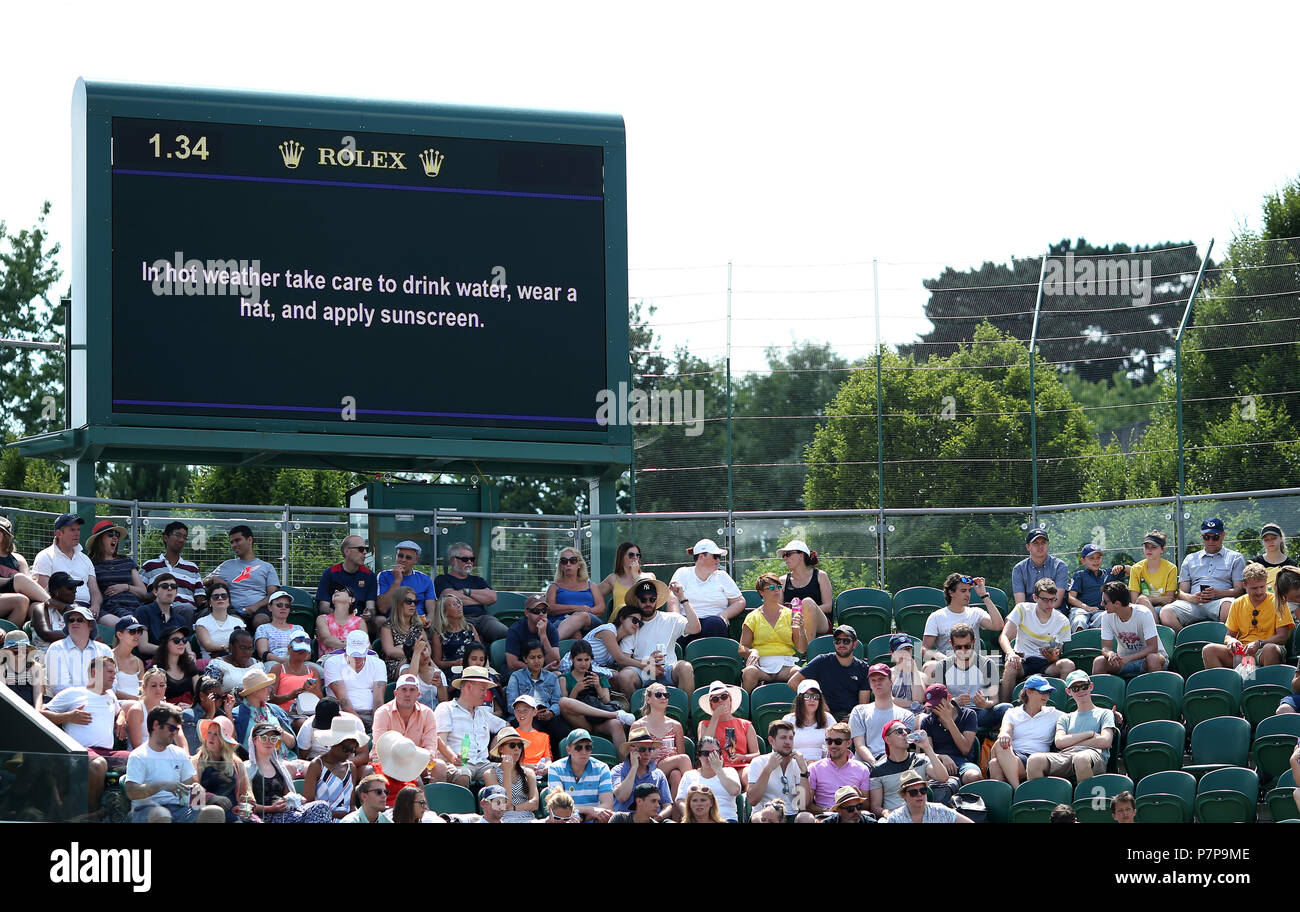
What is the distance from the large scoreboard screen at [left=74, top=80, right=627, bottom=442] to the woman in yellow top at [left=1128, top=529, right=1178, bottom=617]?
4865 mm

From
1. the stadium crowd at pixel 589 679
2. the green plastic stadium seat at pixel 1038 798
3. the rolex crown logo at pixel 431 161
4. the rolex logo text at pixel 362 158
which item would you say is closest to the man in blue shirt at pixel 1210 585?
the stadium crowd at pixel 589 679

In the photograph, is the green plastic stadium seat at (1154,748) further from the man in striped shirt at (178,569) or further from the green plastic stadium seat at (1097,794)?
the man in striped shirt at (178,569)

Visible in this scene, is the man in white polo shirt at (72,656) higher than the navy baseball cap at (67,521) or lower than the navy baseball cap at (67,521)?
lower

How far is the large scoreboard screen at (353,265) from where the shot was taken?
48.0 ft

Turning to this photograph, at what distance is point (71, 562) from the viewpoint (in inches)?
511

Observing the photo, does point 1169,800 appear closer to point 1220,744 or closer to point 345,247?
point 1220,744

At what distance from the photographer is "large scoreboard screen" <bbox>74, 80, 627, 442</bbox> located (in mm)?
14641

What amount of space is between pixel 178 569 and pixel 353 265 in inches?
126

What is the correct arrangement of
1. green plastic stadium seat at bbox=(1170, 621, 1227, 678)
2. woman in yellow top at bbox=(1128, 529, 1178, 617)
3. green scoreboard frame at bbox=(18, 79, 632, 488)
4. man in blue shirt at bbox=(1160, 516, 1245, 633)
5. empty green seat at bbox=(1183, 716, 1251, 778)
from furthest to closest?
green scoreboard frame at bbox=(18, 79, 632, 488), woman in yellow top at bbox=(1128, 529, 1178, 617), man in blue shirt at bbox=(1160, 516, 1245, 633), green plastic stadium seat at bbox=(1170, 621, 1227, 678), empty green seat at bbox=(1183, 716, 1251, 778)

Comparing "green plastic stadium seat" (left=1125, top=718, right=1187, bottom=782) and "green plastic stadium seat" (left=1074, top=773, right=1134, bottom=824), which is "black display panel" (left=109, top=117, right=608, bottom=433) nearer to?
"green plastic stadium seat" (left=1125, top=718, right=1187, bottom=782)

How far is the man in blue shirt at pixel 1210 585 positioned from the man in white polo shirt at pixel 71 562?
847 centimetres

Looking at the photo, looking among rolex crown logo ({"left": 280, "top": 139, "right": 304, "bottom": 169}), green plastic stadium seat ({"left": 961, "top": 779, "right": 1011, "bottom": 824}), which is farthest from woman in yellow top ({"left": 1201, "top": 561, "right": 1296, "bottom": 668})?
rolex crown logo ({"left": 280, "top": 139, "right": 304, "bottom": 169})
